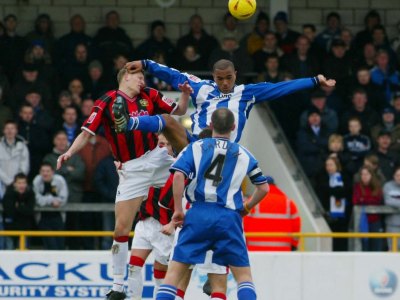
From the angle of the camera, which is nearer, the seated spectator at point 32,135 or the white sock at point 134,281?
the white sock at point 134,281

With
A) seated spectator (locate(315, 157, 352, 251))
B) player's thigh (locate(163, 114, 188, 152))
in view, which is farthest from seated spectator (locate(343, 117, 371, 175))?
player's thigh (locate(163, 114, 188, 152))

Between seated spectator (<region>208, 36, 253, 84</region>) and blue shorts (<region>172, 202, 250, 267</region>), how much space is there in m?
8.59

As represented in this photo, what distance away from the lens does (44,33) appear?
22.6 m

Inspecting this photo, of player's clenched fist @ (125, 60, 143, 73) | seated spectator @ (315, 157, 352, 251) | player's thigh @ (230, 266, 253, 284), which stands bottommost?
player's thigh @ (230, 266, 253, 284)

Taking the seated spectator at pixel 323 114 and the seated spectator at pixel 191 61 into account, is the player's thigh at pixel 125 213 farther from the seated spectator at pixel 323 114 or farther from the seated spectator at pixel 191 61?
the seated spectator at pixel 191 61

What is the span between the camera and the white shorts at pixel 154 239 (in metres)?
14.8

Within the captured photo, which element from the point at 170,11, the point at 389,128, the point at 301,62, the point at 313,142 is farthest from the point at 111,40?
the point at 389,128

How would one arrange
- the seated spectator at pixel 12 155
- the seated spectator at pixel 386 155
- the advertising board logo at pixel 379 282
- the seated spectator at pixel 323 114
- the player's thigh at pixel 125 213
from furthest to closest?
the seated spectator at pixel 323 114 < the seated spectator at pixel 386 155 < the seated spectator at pixel 12 155 < the advertising board logo at pixel 379 282 < the player's thigh at pixel 125 213

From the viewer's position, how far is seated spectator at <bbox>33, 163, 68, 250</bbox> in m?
19.0

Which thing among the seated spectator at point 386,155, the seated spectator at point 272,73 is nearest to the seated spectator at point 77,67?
the seated spectator at point 272,73

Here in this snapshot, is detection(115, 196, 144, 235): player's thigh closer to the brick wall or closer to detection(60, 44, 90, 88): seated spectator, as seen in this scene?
detection(60, 44, 90, 88): seated spectator

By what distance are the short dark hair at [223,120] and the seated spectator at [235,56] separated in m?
8.59

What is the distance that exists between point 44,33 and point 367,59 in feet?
15.3

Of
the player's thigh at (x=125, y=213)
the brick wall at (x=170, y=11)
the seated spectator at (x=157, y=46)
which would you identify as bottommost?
the player's thigh at (x=125, y=213)
